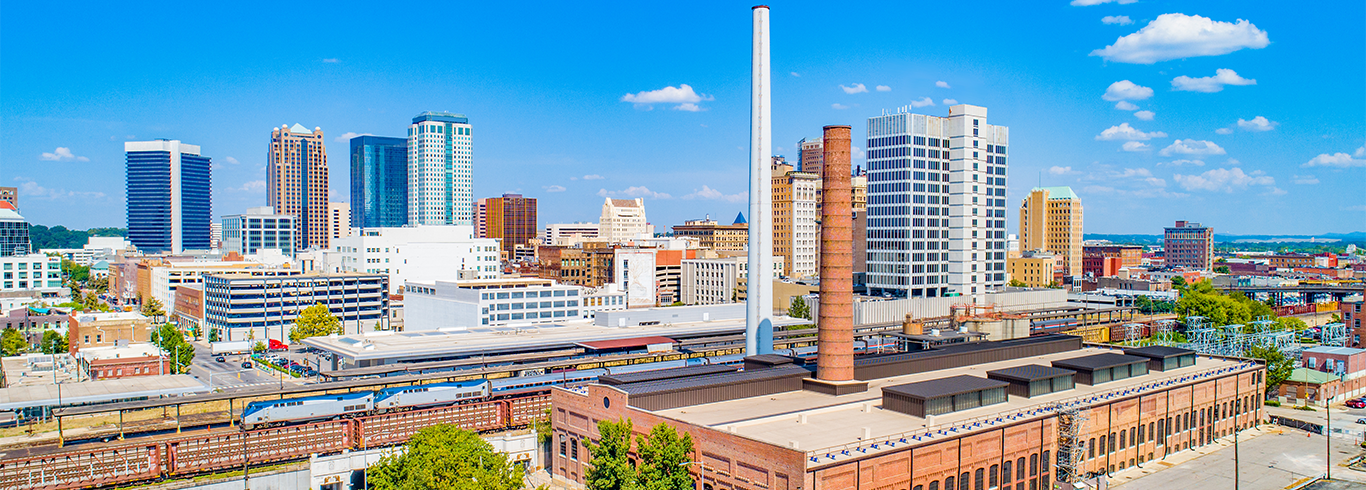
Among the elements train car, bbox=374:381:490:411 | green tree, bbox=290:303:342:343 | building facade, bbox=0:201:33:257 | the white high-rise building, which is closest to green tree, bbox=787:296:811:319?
the white high-rise building

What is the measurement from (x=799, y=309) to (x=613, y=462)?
84844mm

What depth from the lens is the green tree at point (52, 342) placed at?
107 m

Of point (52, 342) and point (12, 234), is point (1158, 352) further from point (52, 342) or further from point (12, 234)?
point (12, 234)

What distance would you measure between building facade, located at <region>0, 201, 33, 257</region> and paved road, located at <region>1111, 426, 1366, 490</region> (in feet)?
682

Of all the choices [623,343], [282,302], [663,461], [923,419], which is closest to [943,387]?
[923,419]

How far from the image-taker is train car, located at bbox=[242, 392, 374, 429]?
58906 mm

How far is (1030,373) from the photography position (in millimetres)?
57156

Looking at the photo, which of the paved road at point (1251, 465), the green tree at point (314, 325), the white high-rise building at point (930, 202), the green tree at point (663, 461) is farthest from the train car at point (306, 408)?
the white high-rise building at point (930, 202)

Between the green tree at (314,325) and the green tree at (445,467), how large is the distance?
259ft

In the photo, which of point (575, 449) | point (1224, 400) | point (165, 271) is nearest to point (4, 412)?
point (575, 449)

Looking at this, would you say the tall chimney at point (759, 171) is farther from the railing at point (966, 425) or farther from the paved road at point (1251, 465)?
the paved road at point (1251, 465)

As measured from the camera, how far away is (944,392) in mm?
49438

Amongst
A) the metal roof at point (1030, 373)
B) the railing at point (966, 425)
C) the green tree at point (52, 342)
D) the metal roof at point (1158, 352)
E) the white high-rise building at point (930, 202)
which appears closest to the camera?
the railing at point (966, 425)

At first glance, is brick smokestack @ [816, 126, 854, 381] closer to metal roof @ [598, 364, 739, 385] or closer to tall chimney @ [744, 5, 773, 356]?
metal roof @ [598, 364, 739, 385]
